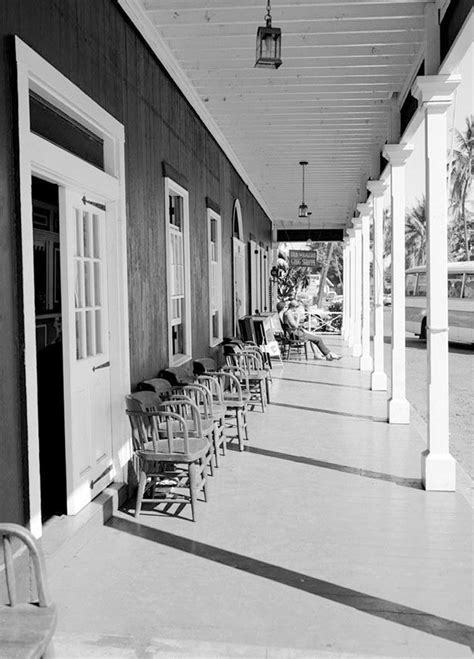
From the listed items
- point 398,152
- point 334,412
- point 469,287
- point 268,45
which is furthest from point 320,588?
point 469,287

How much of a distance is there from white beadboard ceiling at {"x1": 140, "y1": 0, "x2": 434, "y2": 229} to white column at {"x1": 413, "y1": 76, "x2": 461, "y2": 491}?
63 cm

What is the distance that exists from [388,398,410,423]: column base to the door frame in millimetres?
3363

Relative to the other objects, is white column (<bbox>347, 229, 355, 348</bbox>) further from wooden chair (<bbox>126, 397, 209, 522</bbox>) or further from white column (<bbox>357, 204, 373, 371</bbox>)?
wooden chair (<bbox>126, 397, 209, 522</bbox>)

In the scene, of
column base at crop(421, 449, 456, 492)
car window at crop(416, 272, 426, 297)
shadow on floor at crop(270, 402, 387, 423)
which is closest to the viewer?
column base at crop(421, 449, 456, 492)

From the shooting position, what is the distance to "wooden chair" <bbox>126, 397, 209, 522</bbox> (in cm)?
432

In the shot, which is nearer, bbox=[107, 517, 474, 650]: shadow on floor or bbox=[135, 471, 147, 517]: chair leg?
bbox=[107, 517, 474, 650]: shadow on floor

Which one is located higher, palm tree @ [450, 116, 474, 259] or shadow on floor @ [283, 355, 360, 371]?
palm tree @ [450, 116, 474, 259]

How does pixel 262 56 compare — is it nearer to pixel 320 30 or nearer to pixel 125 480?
pixel 320 30

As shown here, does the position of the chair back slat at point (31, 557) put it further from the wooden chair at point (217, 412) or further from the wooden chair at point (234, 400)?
the wooden chair at point (234, 400)

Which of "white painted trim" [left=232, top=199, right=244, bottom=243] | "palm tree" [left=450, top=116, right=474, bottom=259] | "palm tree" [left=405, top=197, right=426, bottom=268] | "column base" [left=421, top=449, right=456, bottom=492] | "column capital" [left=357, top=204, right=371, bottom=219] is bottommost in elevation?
"column base" [left=421, top=449, right=456, bottom=492]

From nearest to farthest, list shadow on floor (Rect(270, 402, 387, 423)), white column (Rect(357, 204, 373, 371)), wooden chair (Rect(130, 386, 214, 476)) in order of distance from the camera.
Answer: wooden chair (Rect(130, 386, 214, 476)), shadow on floor (Rect(270, 402, 387, 423)), white column (Rect(357, 204, 373, 371))

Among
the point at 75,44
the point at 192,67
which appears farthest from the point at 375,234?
the point at 75,44

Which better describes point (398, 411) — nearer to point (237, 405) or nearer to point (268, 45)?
point (237, 405)

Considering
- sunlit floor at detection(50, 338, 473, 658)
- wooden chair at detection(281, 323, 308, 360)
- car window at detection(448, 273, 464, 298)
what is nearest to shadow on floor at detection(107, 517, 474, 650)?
sunlit floor at detection(50, 338, 473, 658)
